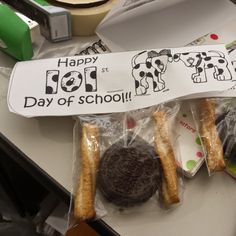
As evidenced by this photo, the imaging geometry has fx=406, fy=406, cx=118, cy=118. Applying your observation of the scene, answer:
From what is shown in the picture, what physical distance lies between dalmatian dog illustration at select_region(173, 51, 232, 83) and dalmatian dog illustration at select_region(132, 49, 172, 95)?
0.06 ft

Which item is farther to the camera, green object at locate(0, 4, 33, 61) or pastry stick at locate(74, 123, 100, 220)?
green object at locate(0, 4, 33, 61)

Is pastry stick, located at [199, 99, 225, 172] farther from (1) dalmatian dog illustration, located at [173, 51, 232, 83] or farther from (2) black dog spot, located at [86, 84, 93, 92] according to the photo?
(2) black dog spot, located at [86, 84, 93, 92]

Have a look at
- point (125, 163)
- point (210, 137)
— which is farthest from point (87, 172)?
point (210, 137)

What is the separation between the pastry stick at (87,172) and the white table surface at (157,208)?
0.07ft

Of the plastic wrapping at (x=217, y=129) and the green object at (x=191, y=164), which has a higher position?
the plastic wrapping at (x=217, y=129)

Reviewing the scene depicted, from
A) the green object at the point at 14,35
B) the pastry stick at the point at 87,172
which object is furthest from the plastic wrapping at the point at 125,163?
the green object at the point at 14,35

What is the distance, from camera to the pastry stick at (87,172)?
0.48 metres

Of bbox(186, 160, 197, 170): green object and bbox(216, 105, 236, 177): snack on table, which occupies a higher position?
bbox(216, 105, 236, 177): snack on table

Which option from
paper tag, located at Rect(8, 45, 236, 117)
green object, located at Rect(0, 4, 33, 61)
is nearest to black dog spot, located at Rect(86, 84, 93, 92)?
paper tag, located at Rect(8, 45, 236, 117)

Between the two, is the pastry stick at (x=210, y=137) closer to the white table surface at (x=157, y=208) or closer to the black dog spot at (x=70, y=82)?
the white table surface at (x=157, y=208)

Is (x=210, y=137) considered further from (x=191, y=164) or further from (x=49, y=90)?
(x=49, y=90)

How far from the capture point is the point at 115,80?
564 millimetres

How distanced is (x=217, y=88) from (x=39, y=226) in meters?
0.49

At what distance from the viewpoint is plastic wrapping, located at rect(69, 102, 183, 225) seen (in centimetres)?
48
